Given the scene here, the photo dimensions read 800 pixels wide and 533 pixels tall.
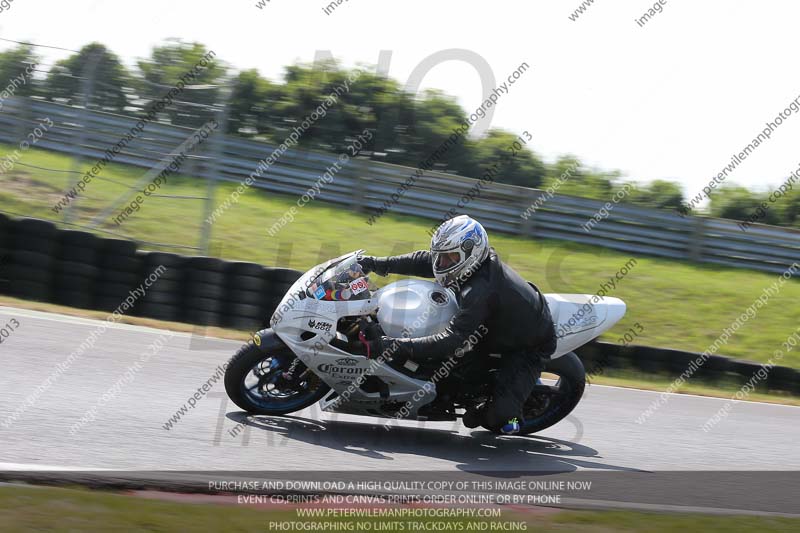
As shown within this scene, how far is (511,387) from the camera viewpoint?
629cm

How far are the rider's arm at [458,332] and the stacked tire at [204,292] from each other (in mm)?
4779

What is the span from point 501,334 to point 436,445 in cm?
97

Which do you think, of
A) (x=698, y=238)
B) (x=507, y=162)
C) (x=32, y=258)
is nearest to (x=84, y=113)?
(x=32, y=258)

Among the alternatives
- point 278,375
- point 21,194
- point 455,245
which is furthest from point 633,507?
point 21,194

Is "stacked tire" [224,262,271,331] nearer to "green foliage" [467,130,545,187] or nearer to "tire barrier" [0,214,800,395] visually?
"tire barrier" [0,214,800,395]

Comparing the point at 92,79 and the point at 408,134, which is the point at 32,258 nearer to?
the point at 92,79

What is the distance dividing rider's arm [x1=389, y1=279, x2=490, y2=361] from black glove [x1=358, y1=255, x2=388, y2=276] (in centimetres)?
75

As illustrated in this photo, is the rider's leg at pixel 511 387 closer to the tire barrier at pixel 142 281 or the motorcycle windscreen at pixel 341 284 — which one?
the motorcycle windscreen at pixel 341 284

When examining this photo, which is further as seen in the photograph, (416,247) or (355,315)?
(416,247)

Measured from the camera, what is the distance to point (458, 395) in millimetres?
6453

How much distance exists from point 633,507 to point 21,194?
1030cm

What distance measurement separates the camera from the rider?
6.04 metres

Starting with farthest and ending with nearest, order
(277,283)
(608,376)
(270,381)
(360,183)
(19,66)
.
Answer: (360,183) < (19,66) < (608,376) < (277,283) < (270,381)

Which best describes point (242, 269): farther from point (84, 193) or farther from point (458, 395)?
point (458, 395)
